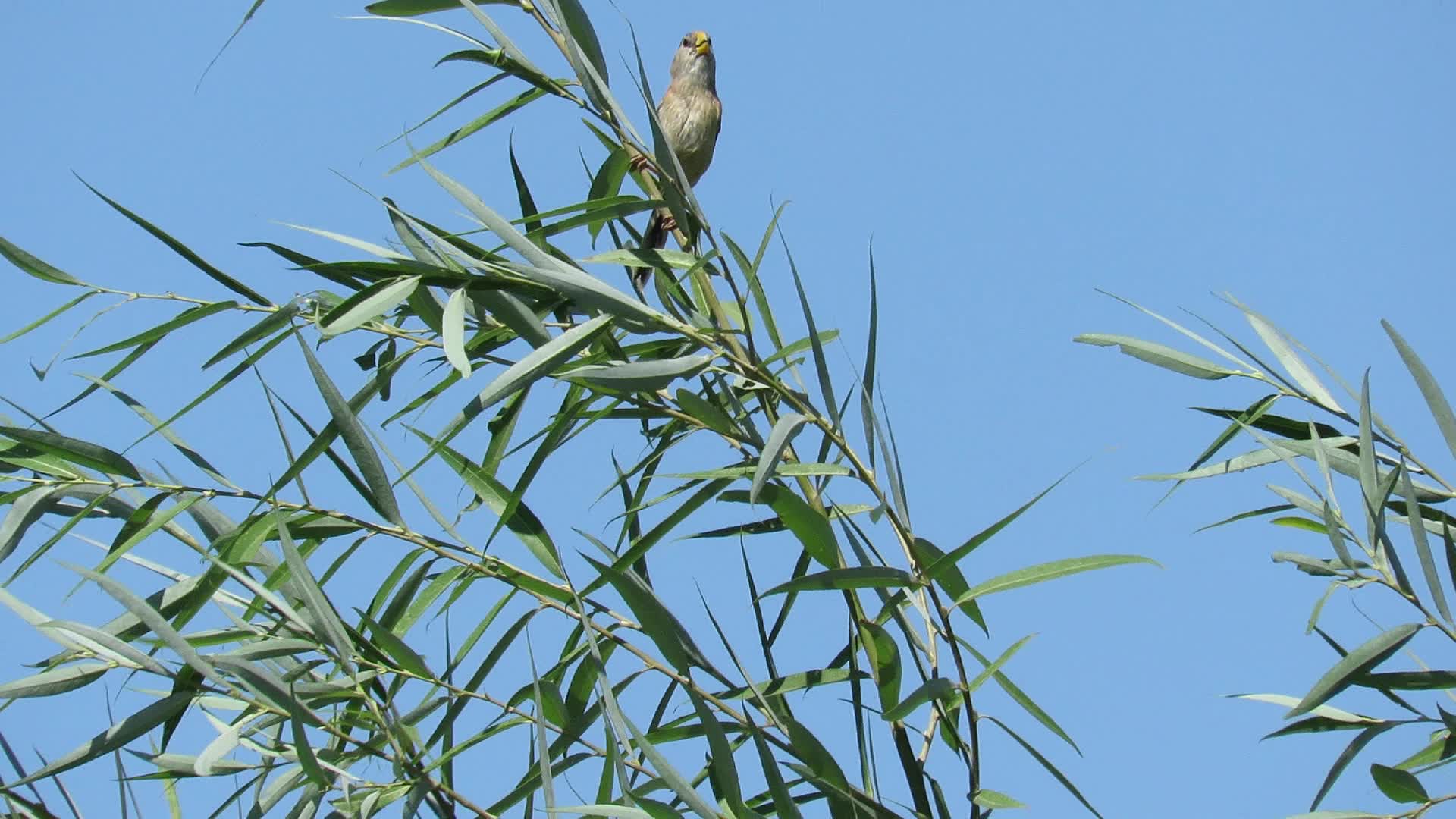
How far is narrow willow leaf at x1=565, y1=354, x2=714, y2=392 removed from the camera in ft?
5.22

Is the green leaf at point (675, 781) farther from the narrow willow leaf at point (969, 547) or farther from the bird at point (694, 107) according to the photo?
the bird at point (694, 107)

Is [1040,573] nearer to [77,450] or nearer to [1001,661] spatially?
[1001,661]

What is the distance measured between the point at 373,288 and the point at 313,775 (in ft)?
1.90

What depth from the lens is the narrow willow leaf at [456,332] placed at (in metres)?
1.53

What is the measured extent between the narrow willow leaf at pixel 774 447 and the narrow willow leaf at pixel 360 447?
0.50m

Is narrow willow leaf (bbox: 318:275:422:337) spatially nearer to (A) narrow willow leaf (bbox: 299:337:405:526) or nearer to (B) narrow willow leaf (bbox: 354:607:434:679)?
(A) narrow willow leaf (bbox: 299:337:405:526)

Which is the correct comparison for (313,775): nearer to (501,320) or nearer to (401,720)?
(401,720)

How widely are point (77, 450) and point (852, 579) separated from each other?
1.06 m

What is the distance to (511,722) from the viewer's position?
182 centimetres

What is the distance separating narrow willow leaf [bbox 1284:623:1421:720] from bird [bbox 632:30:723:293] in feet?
12.4

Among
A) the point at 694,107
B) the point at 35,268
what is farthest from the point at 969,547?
the point at 694,107

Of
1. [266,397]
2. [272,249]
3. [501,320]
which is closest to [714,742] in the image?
[501,320]

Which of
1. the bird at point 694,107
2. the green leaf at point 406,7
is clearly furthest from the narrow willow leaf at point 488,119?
the bird at point 694,107

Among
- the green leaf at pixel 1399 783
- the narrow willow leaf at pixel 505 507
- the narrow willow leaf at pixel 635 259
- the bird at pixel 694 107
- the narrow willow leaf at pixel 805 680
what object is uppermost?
the bird at pixel 694 107
